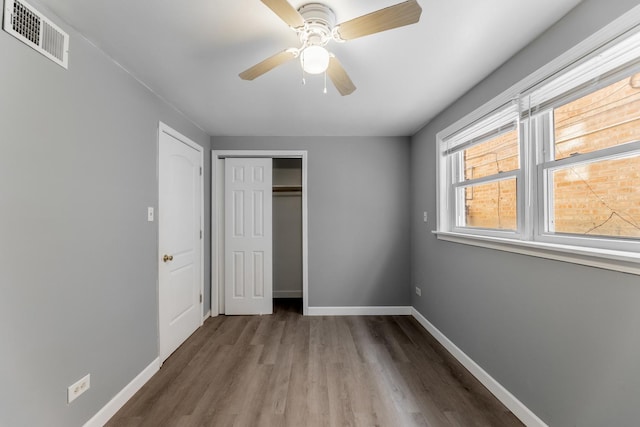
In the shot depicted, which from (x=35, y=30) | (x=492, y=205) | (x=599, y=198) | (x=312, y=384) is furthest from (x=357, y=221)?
(x=35, y=30)

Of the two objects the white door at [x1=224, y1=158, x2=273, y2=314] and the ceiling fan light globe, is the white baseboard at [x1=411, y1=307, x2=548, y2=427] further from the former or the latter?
the ceiling fan light globe

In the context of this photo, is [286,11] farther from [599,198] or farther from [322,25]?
[599,198]

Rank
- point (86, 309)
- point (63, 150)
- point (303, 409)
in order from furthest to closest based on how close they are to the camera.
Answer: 1. point (303, 409)
2. point (86, 309)
3. point (63, 150)

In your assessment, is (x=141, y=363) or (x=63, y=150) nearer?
(x=63, y=150)

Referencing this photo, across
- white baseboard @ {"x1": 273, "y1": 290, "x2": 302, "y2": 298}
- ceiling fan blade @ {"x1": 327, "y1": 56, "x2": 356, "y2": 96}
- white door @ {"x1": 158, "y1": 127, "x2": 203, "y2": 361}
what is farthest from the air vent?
white baseboard @ {"x1": 273, "y1": 290, "x2": 302, "y2": 298}

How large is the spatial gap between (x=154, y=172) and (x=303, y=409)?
215 cm

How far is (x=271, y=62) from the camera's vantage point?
5.49 ft

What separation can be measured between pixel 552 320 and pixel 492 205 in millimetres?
Result: 994

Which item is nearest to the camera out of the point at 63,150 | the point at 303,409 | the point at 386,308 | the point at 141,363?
the point at 63,150

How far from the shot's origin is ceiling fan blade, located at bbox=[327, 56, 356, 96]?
1671mm

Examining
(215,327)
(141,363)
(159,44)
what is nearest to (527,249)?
(159,44)

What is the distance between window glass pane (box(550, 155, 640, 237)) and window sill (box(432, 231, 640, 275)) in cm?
14

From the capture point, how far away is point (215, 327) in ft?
11.2

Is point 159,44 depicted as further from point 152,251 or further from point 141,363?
point 141,363
